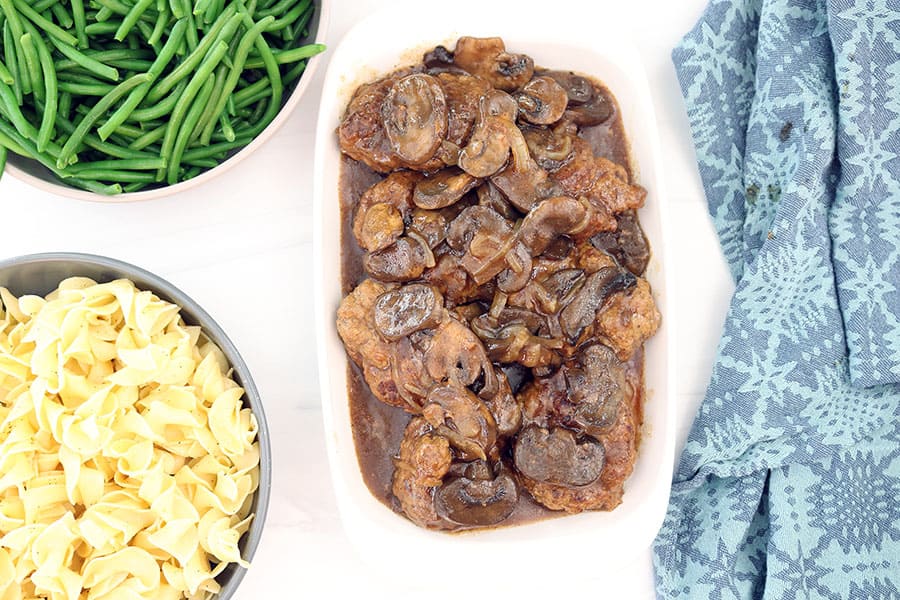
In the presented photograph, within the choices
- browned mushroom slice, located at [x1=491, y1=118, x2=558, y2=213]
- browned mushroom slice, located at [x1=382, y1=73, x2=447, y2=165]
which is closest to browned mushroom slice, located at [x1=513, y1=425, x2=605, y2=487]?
browned mushroom slice, located at [x1=491, y1=118, x2=558, y2=213]

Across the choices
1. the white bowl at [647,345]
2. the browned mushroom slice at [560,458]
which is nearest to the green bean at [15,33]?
the white bowl at [647,345]

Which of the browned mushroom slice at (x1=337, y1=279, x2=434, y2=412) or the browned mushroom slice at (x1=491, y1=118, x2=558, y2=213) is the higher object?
the browned mushroom slice at (x1=491, y1=118, x2=558, y2=213)

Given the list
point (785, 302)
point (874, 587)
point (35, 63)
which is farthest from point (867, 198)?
point (35, 63)

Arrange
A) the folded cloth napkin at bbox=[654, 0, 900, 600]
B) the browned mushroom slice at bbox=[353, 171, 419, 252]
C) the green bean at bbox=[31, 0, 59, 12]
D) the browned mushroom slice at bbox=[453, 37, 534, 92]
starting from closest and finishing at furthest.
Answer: the green bean at bbox=[31, 0, 59, 12], the browned mushroom slice at bbox=[353, 171, 419, 252], the browned mushroom slice at bbox=[453, 37, 534, 92], the folded cloth napkin at bbox=[654, 0, 900, 600]

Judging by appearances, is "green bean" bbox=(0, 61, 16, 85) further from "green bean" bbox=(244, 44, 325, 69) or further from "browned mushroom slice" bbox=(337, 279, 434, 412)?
"browned mushroom slice" bbox=(337, 279, 434, 412)

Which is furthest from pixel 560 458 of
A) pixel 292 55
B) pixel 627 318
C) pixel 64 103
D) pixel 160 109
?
pixel 64 103

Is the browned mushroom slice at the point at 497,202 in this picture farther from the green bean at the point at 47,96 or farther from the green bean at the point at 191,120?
the green bean at the point at 47,96
